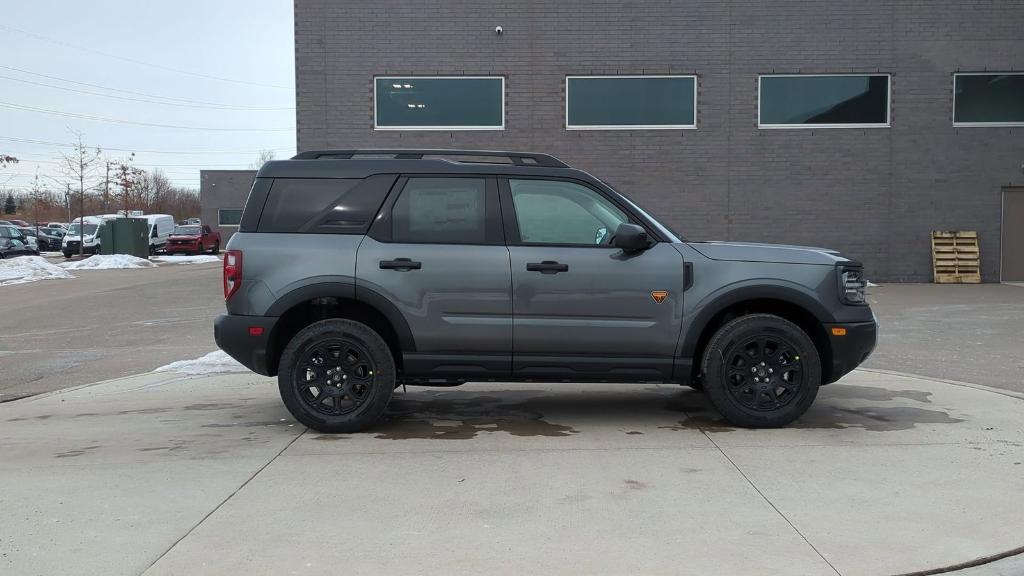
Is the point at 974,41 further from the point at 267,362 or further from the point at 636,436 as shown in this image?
the point at 267,362

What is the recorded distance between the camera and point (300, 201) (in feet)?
20.7

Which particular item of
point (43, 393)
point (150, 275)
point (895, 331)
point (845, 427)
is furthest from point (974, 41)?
point (150, 275)

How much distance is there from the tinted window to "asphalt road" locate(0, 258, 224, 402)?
152 inches

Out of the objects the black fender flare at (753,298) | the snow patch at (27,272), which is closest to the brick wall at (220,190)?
the snow patch at (27,272)

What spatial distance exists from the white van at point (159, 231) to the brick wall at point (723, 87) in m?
29.1

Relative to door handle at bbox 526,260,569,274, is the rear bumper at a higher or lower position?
lower

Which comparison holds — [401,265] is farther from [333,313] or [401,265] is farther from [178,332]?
[178,332]

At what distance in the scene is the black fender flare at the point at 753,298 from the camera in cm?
611

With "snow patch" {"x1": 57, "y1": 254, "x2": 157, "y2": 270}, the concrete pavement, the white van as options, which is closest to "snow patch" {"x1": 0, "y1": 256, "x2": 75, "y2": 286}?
"snow patch" {"x1": 57, "y1": 254, "x2": 157, "y2": 270}

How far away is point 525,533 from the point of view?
4230 mm

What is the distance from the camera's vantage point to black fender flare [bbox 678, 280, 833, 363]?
20.0ft

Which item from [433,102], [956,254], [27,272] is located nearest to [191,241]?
[27,272]

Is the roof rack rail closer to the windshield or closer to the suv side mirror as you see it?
the suv side mirror

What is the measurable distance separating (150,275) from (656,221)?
23.0m
